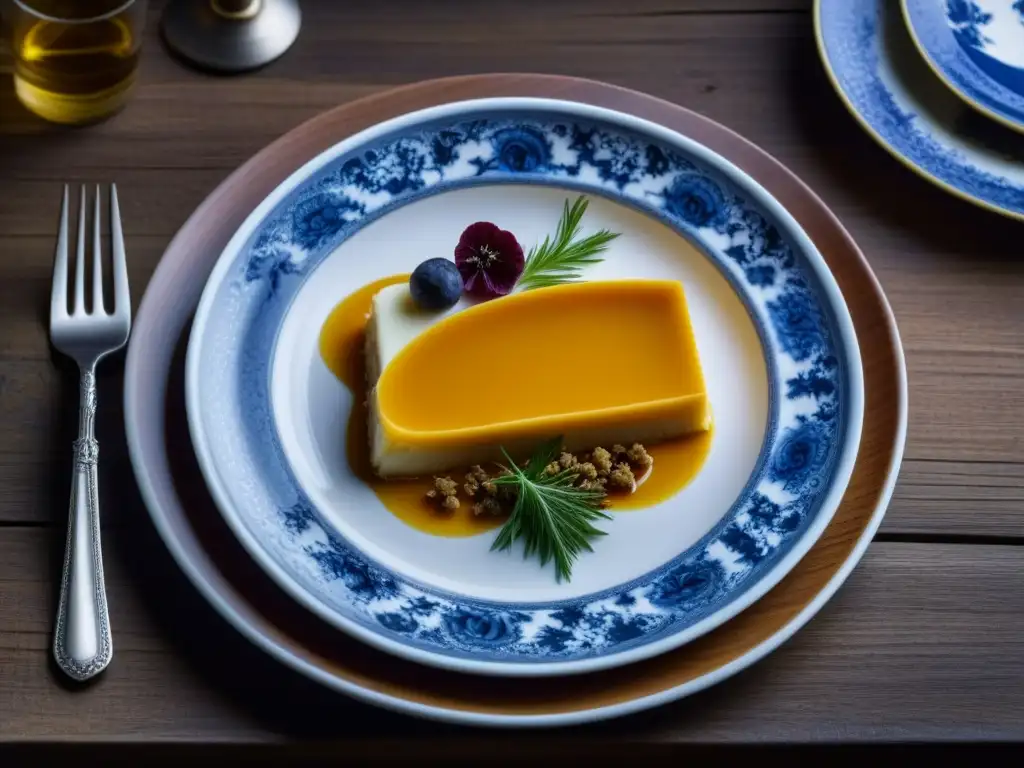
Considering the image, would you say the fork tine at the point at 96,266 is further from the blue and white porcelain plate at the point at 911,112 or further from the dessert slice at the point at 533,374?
the blue and white porcelain plate at the point at 911,112

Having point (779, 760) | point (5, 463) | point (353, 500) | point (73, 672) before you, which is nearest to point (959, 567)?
point (779, 760)

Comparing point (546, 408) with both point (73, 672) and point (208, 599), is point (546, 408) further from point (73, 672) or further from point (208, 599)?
point (73, 672)

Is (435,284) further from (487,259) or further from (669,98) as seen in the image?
(669,98)

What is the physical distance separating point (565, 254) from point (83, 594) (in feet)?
1.91

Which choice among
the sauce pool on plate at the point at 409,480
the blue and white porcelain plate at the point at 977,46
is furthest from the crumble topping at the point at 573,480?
the blue and white porcelain plate at the point at 977,46

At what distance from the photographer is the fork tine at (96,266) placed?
1149mm

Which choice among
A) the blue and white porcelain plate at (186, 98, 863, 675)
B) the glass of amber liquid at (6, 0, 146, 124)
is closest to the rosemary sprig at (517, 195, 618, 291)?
the blue and white porcelain plate at (186, 98, 863, 675)

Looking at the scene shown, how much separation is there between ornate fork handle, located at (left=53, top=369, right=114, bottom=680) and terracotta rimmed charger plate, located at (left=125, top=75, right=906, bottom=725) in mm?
61

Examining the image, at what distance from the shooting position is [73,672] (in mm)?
959

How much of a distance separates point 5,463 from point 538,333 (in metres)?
0.53

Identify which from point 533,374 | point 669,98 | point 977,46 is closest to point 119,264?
point 533,374

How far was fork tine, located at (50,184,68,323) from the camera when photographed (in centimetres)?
115

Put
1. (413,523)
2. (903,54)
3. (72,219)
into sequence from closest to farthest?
(413,523) < (72,219) < (903,54)

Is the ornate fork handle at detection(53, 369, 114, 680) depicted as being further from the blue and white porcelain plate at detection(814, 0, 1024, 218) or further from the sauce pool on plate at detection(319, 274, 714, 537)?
the blue and white porcelain plate at detection(814, 0, 1024, 218)
